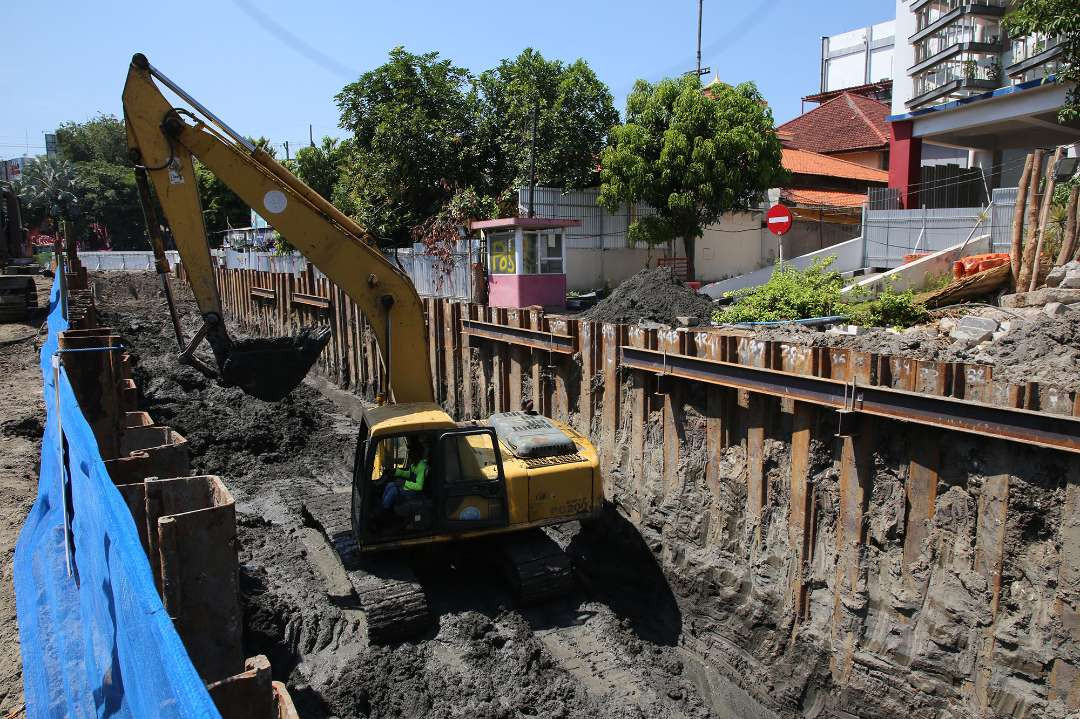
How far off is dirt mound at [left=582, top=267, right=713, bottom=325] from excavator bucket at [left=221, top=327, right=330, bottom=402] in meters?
5.35

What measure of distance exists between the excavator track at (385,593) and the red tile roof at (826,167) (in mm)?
24695

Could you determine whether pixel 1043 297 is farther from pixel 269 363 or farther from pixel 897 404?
pixel 269 363

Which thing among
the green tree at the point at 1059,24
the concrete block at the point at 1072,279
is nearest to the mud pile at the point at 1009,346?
the concrete block at the point at 1072,279

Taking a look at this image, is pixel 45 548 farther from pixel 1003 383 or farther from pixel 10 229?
pixel 10 229

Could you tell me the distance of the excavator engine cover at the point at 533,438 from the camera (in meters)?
7.37

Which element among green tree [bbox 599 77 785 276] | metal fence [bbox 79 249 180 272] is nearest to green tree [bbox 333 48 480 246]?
green tree [bbox 599 77 785 276]

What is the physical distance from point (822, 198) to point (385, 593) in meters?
25.5

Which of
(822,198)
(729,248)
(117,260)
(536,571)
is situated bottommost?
(536,571)

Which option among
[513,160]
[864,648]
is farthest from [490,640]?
[513,160]

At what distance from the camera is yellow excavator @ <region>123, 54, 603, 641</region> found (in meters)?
6.82

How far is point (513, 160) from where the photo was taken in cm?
2469

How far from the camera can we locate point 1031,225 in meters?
10.5

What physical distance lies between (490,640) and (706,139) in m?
16.5

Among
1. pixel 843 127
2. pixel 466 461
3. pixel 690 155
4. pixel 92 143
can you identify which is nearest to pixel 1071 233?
pixel 466 461
